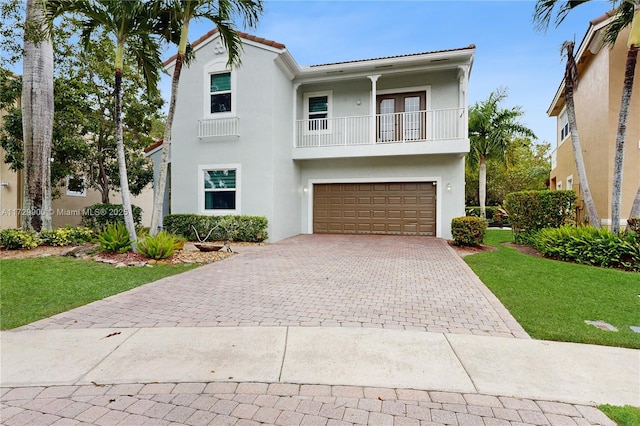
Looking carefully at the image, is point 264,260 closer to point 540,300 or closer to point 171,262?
point 171,262

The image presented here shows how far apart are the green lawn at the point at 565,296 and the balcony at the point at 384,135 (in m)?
5.60

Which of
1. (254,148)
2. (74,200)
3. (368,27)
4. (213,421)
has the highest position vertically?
(368,27)

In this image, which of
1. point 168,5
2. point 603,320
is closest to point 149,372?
point 603,320

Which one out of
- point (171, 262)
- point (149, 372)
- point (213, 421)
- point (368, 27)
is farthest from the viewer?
point (368, 27)

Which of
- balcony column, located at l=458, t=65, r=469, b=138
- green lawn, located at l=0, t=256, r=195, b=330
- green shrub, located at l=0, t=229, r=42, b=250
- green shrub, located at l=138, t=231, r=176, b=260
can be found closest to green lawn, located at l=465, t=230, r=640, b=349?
balcony column, located at l=458, t=65, r=469, b=138

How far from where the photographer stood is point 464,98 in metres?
12.8

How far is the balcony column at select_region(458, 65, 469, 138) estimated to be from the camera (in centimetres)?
1249

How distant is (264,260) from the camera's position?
875 centimetres

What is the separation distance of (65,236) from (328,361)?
10.6 m

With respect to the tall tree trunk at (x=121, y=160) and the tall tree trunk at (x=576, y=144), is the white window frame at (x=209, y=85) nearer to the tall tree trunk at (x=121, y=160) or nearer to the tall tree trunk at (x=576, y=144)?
the tall tree trunk at (x=121, y=160)

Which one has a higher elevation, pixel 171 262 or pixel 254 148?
pixel 254 148

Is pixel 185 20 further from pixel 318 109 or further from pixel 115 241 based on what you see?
pixel 318 109

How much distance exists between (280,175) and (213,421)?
36.0 ft

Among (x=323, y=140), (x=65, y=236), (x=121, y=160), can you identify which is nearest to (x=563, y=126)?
(x=323, y=140)
